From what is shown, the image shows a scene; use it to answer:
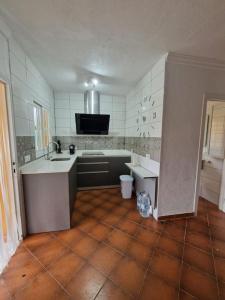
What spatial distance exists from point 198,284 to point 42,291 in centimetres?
134

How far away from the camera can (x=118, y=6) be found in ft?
3.86

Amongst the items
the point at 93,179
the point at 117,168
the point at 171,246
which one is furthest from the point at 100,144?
the point at 171,246

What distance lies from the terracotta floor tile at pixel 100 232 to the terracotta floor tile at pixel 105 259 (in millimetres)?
148

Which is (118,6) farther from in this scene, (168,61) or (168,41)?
(168,61)

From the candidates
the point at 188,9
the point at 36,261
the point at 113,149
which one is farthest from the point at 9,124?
the point at 113,149

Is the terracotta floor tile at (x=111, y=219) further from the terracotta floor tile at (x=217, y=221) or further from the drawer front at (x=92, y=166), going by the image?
the terracotta floor tile at (x=217, y=221)

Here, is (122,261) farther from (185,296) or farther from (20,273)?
(20,273)

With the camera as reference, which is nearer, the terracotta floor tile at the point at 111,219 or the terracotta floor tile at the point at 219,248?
the terracotta floor tile at the point at 219,248

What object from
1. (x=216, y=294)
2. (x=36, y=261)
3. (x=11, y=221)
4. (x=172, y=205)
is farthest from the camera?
(x=172, y=205)

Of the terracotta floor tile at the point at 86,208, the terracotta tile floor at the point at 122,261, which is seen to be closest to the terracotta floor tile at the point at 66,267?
the terracotta tile floor at the point at 122,261

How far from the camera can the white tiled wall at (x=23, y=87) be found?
1.60 m

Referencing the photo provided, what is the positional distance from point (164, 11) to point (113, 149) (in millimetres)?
3076

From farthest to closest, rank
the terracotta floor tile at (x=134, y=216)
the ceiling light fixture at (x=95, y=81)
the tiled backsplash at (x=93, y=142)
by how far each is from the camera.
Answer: the tiled backsplash at (x=93, y=142) → the ceiling light fixture at (x=95, y=81) → the terracotta floor tile at (x=134, y=216)

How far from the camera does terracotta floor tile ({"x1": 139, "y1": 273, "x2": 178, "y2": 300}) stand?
1.12 m
